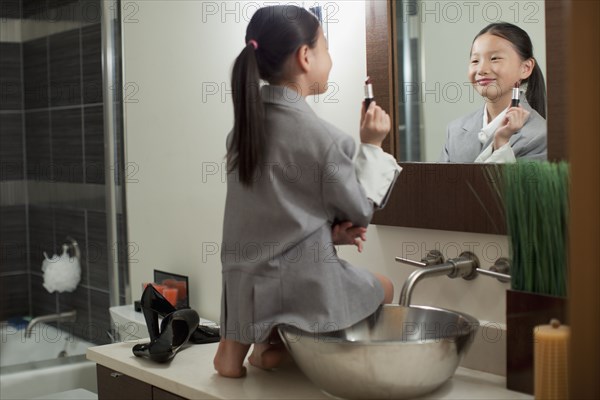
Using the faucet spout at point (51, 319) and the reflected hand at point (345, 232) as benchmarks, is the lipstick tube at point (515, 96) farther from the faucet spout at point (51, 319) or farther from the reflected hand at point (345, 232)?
the faucet spout at point (51, 319)

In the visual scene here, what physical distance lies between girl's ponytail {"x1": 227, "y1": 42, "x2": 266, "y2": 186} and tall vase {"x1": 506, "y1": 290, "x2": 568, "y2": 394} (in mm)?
446

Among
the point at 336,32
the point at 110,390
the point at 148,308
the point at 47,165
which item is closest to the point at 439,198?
the point at 336,32

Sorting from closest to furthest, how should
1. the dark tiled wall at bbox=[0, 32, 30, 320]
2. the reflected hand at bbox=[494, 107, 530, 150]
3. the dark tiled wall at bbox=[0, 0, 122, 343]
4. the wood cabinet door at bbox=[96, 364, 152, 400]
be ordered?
1. the reflected hand at bbox=[494, 107, 530, 150]
2. the wood cabinet door at bbox=[96, 364, 152, 400]
3. the dark tiled wall at bbox=[0, 0, 122, 343]
4. the dark tiled wall at bbox=[0, 32, 30, 320]

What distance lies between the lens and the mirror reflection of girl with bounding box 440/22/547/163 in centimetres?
136

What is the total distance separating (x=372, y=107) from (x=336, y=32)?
0.40 meters

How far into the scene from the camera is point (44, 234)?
10.1 ft

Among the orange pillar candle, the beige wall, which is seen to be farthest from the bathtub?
the orange pillar candle

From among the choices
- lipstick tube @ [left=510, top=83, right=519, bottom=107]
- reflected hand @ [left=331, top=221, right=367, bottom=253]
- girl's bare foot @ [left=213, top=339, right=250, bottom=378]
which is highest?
lipstick tube @ [left=510, top=83, right=519, bottom=107]

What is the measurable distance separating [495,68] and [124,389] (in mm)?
889

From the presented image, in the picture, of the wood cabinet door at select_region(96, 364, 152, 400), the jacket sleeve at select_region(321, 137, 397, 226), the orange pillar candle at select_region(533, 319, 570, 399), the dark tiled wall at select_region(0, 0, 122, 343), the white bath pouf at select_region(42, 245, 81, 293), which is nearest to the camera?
the orange pillar candle at select_region(533, 319, 570, 399)

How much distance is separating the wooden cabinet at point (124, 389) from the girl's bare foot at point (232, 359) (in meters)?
0.09

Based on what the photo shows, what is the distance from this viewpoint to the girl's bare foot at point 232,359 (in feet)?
4.55

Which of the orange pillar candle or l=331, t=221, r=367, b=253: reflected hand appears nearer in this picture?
the orange pillar candle

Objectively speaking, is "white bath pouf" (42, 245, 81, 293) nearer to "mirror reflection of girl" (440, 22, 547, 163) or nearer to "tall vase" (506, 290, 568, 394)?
"mirror reflection of girl" (440, 22, 547, 163)
